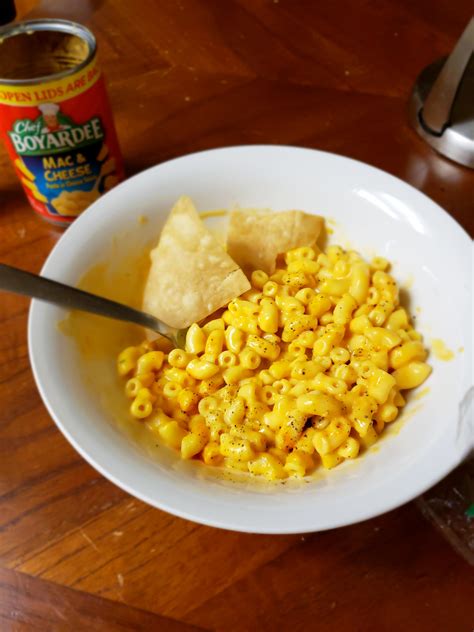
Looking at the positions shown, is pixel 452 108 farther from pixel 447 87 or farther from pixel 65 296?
pixel 65 296

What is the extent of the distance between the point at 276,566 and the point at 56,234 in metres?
0.75

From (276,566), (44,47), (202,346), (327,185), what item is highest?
(44,47)

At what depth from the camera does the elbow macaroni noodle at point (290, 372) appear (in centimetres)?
83

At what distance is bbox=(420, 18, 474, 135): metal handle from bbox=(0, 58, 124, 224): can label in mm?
697

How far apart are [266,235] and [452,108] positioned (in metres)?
0.57

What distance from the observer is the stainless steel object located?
123 cm

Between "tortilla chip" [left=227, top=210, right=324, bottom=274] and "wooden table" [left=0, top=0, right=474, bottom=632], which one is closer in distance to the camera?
"wooden table" [left=0, top=0, right=474, bottom=632]

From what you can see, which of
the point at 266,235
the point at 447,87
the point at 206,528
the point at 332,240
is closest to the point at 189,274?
the point at 266,235

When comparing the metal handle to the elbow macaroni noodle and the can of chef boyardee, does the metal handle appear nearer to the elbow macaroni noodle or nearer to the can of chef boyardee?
the elbow macaroni noodle

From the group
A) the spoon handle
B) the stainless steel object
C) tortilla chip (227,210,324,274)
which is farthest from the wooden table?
tortilla chip (227,210,324,274)

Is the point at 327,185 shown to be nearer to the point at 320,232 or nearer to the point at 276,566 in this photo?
the point at 320,232

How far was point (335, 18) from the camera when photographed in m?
1.61

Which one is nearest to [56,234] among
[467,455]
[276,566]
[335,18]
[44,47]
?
[44,47]

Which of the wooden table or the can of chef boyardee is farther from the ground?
the can of chef boyardee
